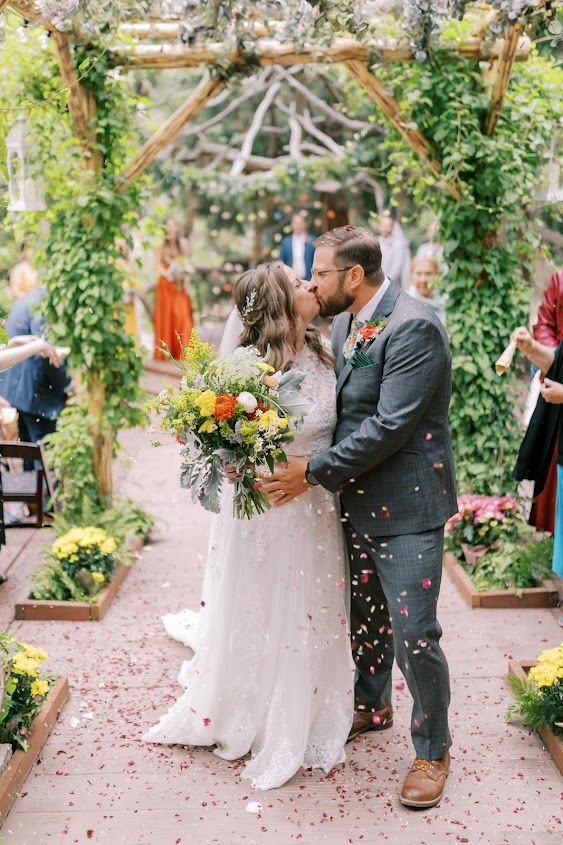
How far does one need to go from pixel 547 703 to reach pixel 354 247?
1811 mm

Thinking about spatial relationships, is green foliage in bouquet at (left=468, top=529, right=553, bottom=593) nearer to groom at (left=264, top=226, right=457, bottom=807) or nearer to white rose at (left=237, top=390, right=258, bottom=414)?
groom at (left=264, top=226, right=457, bottom=807)

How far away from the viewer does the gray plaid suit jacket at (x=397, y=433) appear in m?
3.18

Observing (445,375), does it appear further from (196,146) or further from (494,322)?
(196,146)

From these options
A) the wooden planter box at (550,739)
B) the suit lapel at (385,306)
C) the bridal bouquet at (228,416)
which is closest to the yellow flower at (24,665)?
the bridal bouquet at (228,416)

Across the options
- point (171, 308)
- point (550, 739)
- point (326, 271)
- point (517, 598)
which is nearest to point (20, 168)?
point (326, 271)

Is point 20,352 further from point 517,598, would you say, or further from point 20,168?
point 517,598

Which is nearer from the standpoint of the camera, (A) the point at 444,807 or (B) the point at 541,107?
(A) the point at 444,807

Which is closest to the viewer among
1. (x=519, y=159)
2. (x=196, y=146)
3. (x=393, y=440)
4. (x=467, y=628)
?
(x=393, y=440)

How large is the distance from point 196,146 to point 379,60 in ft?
26.1

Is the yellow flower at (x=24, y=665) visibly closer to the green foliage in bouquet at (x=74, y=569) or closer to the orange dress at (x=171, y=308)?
the green foliage in bouquet at (x=74, y=569)

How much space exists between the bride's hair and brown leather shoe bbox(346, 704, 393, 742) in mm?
1420

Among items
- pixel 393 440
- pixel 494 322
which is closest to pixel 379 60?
pixel 494 322

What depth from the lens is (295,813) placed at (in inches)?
130

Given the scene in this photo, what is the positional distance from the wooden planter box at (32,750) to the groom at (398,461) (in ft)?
4.22
